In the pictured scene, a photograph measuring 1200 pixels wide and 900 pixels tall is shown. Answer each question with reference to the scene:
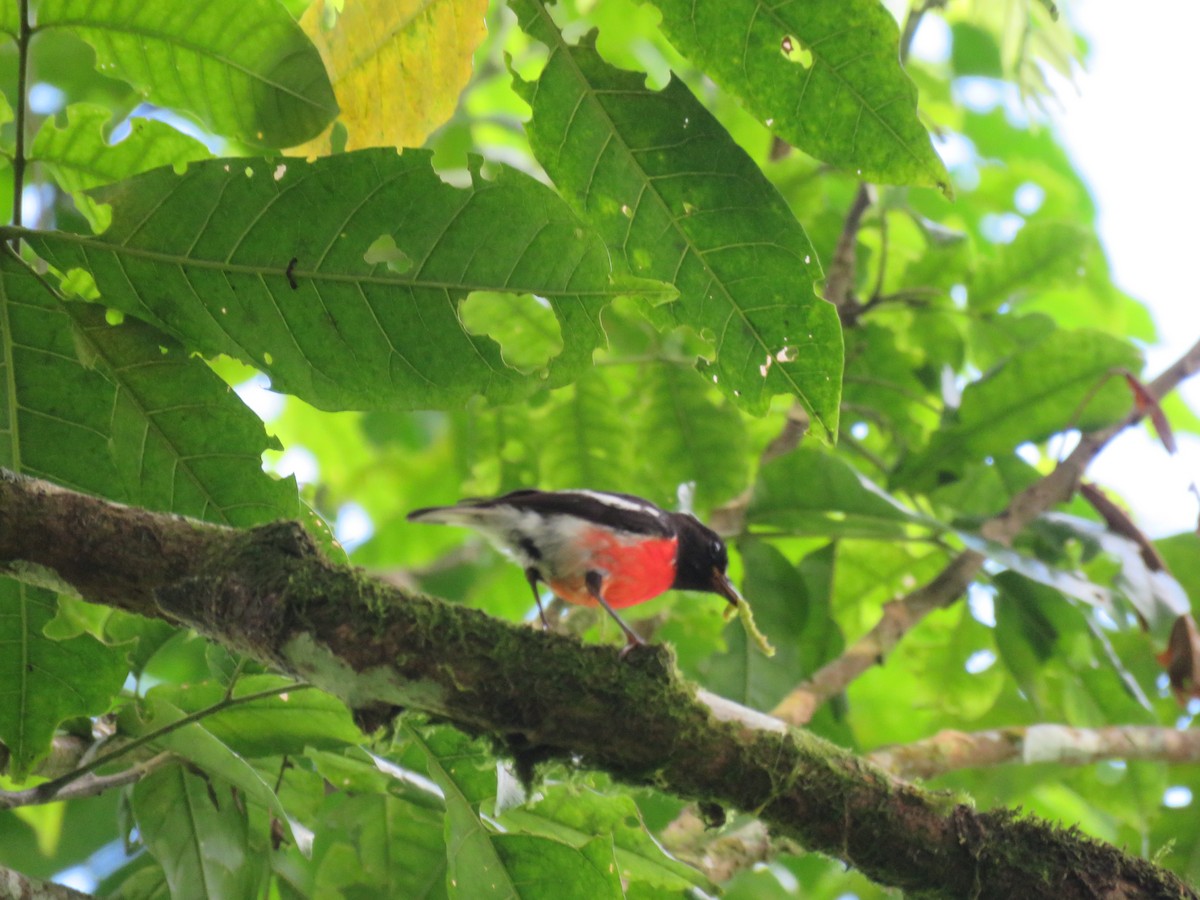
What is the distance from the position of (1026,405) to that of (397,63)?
2.58 meters

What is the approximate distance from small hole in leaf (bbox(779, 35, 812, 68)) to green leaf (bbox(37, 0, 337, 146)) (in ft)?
2.48

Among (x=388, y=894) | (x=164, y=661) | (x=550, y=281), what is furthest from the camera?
(x=164, y=661)

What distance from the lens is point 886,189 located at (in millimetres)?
4340

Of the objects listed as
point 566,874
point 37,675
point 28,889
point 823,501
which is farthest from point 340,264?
point 823,501

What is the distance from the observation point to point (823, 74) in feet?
6.31

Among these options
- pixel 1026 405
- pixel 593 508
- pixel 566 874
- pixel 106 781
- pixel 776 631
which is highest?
pixel 1026 405

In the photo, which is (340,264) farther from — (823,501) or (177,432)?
(823,501)

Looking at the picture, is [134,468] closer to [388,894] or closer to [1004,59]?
[388,894]

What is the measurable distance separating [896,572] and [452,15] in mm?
2688

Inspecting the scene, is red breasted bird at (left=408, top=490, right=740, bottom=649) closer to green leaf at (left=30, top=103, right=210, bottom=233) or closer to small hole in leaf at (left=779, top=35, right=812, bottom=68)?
green leaf at (left=30, top=103, right=210, bottom=233)

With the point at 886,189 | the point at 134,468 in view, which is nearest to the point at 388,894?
the point at 134,468

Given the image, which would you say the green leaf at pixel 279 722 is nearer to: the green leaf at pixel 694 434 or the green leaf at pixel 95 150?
the green leaf at pixel 95 150

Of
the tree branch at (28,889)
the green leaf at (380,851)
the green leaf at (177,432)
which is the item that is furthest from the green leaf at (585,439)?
the tree branch at (28,889)

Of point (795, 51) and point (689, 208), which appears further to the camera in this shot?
point (689, 208)
